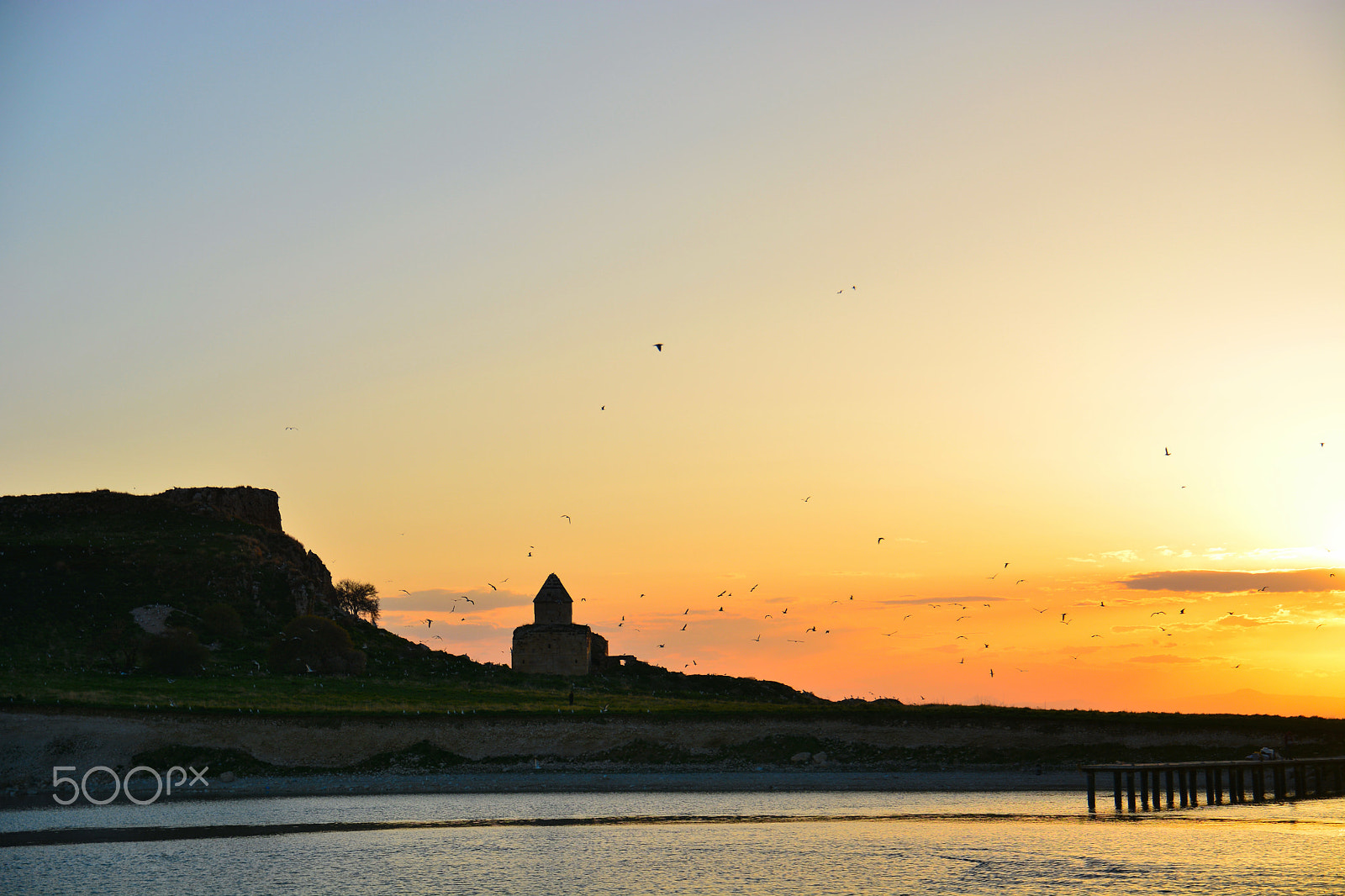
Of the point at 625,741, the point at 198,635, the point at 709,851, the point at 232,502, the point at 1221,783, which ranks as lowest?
the point at 709,851

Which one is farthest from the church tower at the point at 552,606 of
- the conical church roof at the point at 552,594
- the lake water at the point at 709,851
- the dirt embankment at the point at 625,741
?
the lake water at the point at 709,851

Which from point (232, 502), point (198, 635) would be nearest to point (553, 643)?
point (198, 635)

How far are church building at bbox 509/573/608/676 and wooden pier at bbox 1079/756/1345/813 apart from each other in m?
50.7

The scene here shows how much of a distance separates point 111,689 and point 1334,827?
187ft

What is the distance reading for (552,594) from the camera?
93125 mm

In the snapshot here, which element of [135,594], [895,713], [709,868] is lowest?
[709,868]

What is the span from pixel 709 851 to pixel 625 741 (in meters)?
23.4

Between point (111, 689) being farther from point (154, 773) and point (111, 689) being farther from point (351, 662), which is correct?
point (351, 662)

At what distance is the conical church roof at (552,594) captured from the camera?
3652 inches

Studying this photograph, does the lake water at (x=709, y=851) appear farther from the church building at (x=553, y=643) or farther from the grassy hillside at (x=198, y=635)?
the church building at (x=553, y=643)

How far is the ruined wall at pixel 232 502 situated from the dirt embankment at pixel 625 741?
6625 centimetres

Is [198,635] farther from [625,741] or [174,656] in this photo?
[625,741]

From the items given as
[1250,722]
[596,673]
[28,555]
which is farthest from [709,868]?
[28,555]

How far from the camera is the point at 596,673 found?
9044 centimetres
